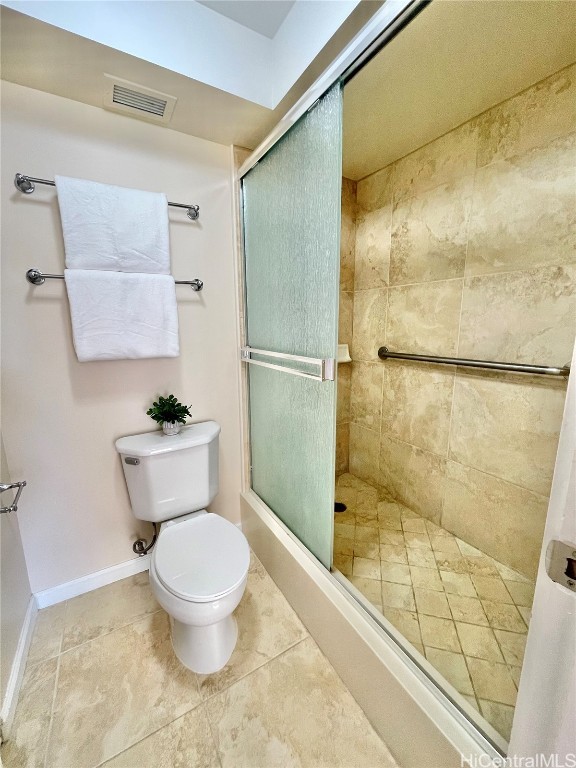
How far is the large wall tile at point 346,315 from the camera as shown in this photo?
215 centimetres

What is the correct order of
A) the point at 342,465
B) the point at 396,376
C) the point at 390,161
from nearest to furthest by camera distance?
the point at 390,161
the point at 396,376
the point at 342,465

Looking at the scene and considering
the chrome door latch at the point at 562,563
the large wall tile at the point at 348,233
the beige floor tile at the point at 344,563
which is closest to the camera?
the chrome door latch at the point at 562,563

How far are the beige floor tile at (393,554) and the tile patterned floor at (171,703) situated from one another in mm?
536

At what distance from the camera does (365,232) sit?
6.71 feet

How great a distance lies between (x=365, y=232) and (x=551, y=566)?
202cm

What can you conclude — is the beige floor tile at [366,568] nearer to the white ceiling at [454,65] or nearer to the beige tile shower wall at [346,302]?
the beige tile shower wall at [346,302]

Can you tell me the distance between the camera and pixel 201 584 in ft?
3.34

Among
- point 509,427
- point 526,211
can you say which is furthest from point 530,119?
point 509,427

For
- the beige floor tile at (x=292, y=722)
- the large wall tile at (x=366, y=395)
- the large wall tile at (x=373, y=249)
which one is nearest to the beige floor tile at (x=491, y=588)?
the beige floor tile at (x=292, y=722)

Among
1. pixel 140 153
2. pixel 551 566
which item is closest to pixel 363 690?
pixel 551 566

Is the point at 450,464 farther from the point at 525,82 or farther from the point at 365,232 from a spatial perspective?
the point at 525,82

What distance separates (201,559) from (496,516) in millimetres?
1392

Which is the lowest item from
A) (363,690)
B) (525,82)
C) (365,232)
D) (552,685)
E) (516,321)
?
(363,690)

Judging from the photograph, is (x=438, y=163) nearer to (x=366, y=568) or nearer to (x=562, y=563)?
(x=562, y=563)
